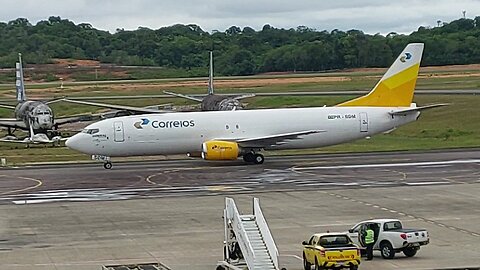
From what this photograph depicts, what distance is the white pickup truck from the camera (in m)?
32.0

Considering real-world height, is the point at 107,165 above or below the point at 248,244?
below

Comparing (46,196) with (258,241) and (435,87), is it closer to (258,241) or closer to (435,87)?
(258,241)

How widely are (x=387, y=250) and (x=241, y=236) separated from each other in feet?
19.4

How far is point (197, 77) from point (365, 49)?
115ft

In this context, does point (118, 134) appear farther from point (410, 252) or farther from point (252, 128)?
point (410, 252)

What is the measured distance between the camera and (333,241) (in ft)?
97.3

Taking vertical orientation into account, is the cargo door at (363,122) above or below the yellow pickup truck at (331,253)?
above

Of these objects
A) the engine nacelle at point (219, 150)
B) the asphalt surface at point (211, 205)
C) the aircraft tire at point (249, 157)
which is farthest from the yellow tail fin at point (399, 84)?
the engine nacelle at point (219, 150)

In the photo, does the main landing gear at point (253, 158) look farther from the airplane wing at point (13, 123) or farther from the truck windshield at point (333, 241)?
the truck windshield at point (333, 241)

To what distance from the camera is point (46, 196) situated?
50.8 m

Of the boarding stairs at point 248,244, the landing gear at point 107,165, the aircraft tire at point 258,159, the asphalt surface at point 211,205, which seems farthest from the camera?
the aircraft tire at point 258,159

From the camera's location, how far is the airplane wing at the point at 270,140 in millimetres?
64500

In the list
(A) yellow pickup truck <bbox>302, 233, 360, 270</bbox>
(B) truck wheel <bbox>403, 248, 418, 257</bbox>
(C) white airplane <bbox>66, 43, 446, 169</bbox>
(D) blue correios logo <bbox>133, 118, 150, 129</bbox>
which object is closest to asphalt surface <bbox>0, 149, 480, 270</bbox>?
(B) truck wheel <bbox>403, 248, 418, 257</bbox>

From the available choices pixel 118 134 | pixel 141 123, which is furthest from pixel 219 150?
pixel 118 134
